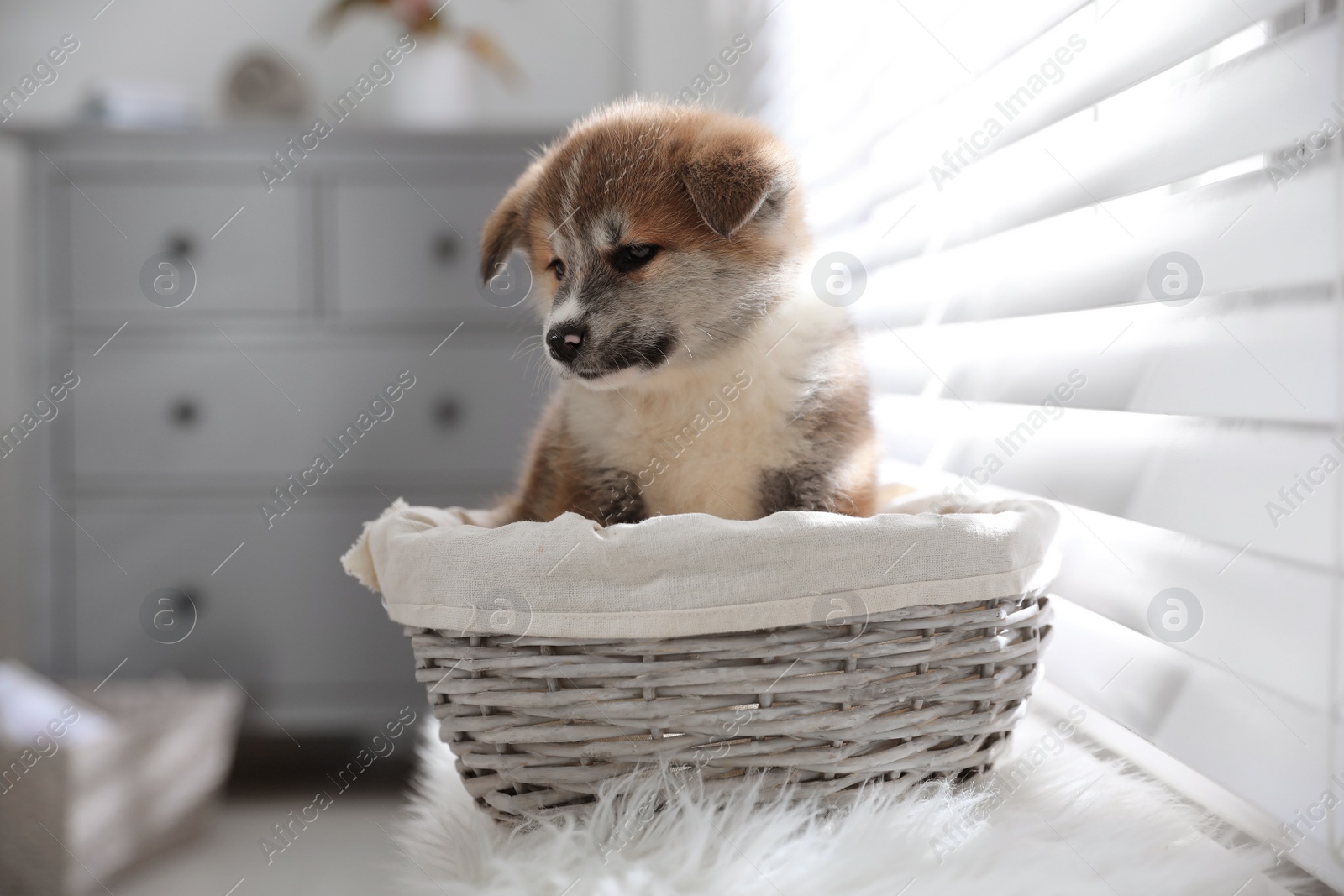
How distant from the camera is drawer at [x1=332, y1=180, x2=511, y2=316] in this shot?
225 centimetres

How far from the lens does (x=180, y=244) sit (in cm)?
220

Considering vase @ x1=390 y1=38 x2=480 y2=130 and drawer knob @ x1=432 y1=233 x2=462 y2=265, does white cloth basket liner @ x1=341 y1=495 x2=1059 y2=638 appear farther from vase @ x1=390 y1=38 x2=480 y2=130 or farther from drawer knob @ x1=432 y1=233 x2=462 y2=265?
vase @ x1=390 y1=38 x2=480 y2=130

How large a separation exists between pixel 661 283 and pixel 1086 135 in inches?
19.3

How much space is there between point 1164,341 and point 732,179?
437mm

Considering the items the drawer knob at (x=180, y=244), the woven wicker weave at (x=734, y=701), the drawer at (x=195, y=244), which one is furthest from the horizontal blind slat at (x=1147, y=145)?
the drawer knob at (x=180, y=244)

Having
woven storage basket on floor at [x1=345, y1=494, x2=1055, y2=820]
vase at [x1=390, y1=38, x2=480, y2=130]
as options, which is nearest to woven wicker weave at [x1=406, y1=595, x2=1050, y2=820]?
woven storage basket on floor at [x1=345, y1=494, x2=1055, y2=820]

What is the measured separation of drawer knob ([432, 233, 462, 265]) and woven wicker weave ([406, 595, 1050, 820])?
1.63 metres

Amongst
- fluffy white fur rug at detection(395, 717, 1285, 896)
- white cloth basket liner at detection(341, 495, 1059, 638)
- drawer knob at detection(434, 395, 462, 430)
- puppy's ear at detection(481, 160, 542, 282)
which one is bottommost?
drawer knob at detection(434, 395, 462, 430)

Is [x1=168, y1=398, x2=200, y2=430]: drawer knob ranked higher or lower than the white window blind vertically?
lower

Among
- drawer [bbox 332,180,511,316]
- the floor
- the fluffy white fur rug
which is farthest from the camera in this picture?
drawer [bbox 332,180,511,316]

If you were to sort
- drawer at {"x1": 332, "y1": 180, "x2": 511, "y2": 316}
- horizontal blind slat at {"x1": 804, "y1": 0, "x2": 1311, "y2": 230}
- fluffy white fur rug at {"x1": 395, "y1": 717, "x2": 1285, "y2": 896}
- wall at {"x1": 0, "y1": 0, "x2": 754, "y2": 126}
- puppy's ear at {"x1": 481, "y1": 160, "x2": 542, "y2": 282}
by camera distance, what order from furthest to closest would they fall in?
wall at {"x1": 0, "y1": 0, "x2": 754, "y2": 126} < drawer at {"x1": 332, "y1": 180, "x2": 511, "y2": 316} < puppy's ear at {"x1": 481, "y1": 160, "x2": 542, "y2": 282} < horizontal blind slat at {"x1": 804, "y1": 0, "x2": 1311, "y2": 230} < fluffy white fur rug at {"x1": 395, "y1": 717, "x2": 1285, "y2": 896}

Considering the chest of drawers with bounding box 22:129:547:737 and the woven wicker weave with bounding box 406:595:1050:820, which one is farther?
the chest of drawers with bounding box 22:129:547:737

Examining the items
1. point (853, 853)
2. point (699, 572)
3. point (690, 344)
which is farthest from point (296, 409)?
point (853, 853)

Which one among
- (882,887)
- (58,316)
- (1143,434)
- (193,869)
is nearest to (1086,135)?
(1143,434)
